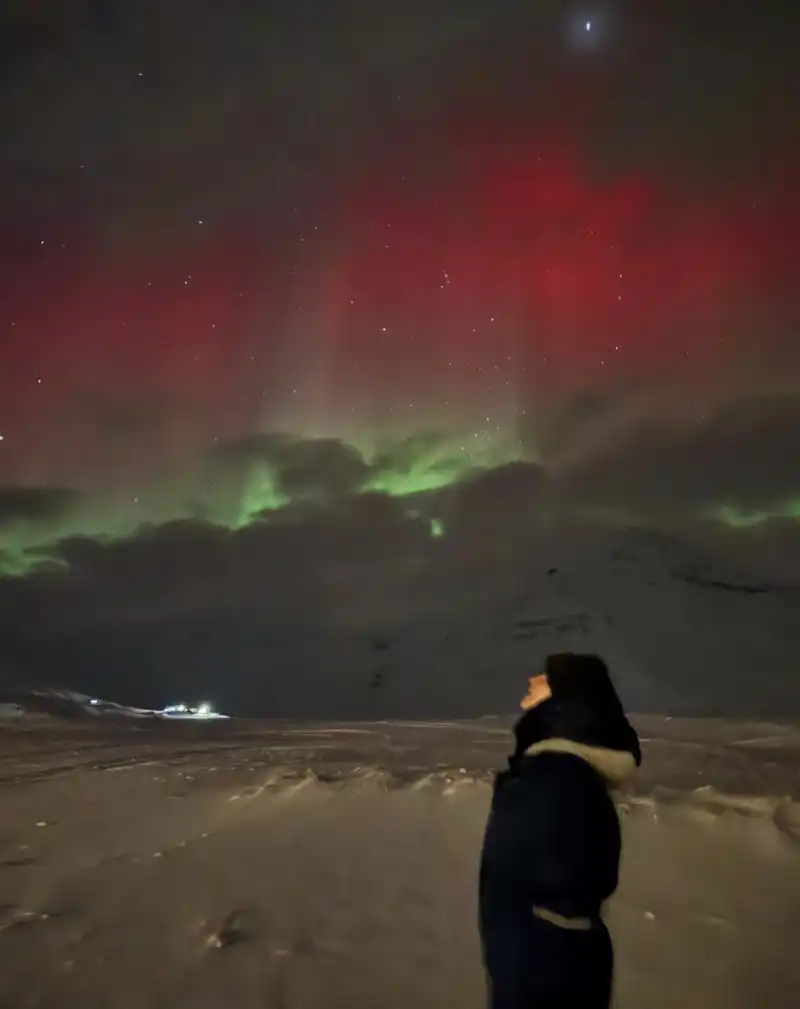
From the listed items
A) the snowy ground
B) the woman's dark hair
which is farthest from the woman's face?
the snowy ground

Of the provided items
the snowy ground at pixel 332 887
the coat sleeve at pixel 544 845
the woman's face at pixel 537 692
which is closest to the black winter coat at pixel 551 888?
the coat sleeve at pixel 544 845

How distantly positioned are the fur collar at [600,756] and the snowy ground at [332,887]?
2.51 metres

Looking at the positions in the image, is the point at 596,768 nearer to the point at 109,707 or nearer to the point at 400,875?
the point at 400,875

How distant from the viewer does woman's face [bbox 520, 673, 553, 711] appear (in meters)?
3.12

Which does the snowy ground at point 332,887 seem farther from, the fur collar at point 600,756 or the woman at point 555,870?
the fur collar at point 600,756

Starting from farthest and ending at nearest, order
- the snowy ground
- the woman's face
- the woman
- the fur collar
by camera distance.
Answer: the snowy ground
the woman's face
the fur collar
the woman

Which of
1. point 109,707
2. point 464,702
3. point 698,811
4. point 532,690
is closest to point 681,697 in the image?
point 464,702

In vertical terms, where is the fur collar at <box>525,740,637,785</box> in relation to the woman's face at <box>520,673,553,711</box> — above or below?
below

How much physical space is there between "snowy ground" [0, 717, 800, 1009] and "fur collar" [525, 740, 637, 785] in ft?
8.24

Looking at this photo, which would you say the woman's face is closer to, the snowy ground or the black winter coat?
the black winter coat

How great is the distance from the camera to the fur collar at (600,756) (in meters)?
2.84

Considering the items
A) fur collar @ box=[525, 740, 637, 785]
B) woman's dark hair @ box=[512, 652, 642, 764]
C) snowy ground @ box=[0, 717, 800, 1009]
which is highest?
woman's dark hair @ box=[512, 652, 642, 764]

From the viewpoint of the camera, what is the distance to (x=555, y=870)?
2.68m

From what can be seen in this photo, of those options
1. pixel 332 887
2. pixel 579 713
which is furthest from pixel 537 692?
pixel 332 887
